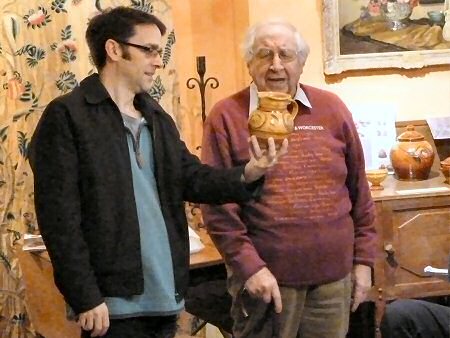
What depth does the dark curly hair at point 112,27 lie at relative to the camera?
1660 mm

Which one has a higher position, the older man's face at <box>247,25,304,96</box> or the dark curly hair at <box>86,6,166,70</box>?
the dark curly hair at <box>86,6,166,70</box>

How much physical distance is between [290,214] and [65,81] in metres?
1.21

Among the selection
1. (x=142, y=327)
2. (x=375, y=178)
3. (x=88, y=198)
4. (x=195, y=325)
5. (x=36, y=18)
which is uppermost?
(x=36, y=18)

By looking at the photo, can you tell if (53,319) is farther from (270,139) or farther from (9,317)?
(270,139)

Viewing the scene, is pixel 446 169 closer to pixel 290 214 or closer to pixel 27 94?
pixel 290 214

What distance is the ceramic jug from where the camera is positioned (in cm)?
175

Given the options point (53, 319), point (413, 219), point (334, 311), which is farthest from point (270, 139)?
point (53, 319)

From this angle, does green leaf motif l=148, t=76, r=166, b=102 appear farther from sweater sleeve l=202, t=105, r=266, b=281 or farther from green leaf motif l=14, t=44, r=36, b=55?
sweater sleeve l=202, t=105, r=266, b=281

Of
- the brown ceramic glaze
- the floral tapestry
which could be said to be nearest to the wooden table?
the floral tapestry

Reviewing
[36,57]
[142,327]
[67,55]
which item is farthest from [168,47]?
[142,327]

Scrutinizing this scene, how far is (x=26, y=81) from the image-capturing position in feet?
9.04

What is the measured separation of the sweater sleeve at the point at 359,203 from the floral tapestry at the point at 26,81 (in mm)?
1031

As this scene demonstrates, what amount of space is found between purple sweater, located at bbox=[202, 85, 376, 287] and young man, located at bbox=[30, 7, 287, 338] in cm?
21

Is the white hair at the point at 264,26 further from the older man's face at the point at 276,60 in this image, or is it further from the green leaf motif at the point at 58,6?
the green leaf motif at the point at 58,6
